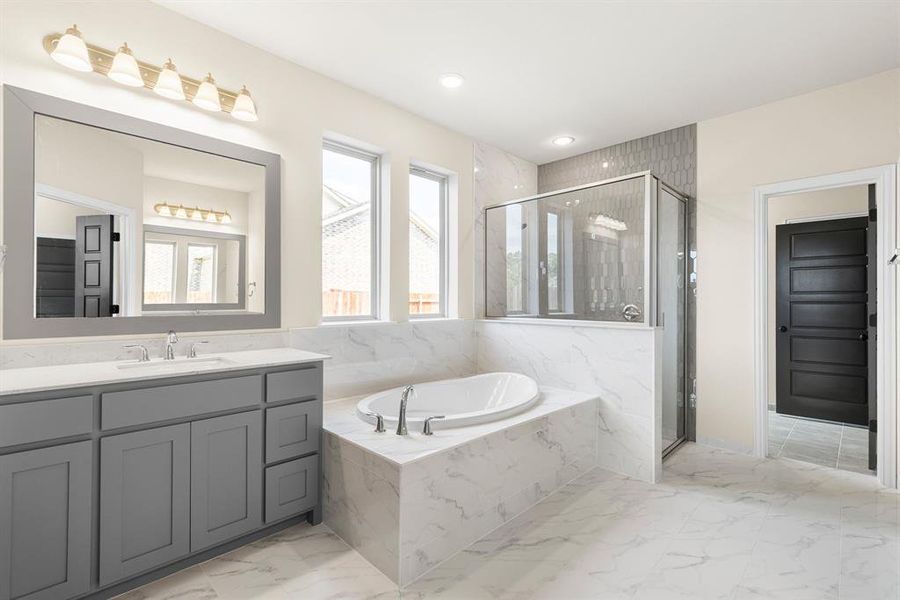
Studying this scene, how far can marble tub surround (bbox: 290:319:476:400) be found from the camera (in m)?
2.83

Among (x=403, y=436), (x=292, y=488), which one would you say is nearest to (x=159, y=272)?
(x=292, y=488)

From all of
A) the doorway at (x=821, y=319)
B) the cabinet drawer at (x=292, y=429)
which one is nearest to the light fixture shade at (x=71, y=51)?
the cabinet drawer at (x=292, y=429)

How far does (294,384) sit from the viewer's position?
7.06 feet

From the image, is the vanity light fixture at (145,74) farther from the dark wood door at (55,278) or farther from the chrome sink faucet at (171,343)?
the chrome sink faucet at (171,343)

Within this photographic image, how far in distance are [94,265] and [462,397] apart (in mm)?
2346

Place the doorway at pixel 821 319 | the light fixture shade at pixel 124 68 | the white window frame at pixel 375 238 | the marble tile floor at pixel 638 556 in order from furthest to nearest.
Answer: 1. the doorway at pixel 821 319
2. the white window frame at pixel 375 238
3. the light fixture shade at pixel 124 68
4. the marble tile floor at pixel 638 556

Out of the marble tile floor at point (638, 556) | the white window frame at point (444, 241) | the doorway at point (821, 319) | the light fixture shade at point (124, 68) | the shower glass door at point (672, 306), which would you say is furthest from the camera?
the doorway at point (821, 319)

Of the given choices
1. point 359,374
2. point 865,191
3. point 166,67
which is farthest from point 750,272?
point 166,67

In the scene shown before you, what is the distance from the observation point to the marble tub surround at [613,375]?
9.25 ft

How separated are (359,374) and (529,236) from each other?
183 cm

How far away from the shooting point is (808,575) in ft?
6.04

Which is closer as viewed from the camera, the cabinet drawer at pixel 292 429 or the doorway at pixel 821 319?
the cabinet drawer at pixel 292 429

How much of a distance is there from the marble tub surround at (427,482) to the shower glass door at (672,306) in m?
1.13

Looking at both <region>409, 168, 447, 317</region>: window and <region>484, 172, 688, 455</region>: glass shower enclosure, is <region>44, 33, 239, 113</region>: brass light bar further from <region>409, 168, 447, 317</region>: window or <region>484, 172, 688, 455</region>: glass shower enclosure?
<region>484, 172, 688, 455</region>: glass shower enclosure
